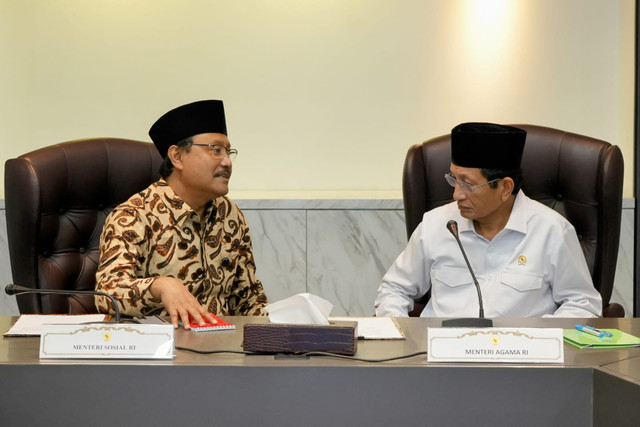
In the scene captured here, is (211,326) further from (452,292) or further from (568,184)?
(568,184)

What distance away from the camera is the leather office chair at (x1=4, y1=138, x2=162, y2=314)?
2.40 meters

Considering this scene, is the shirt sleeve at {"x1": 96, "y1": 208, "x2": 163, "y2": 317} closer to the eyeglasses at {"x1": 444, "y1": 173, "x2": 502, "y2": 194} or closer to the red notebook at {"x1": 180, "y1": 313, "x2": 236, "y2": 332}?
the red notebook at {"x1": 180, "y1": 313, "x2": 236, "y2": 332}

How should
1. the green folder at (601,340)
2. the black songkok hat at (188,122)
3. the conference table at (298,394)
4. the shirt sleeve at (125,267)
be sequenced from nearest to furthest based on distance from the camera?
the conference table at (298,394), the green folder at (601,340), the shirt sleeve at (125,267), the black songkok hat at (188,122)

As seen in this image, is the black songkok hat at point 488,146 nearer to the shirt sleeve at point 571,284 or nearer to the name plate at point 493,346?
the shirt sleeve at point 571,284

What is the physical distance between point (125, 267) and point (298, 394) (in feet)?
3.07

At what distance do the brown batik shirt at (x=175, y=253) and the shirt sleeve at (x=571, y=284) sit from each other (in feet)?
2.77

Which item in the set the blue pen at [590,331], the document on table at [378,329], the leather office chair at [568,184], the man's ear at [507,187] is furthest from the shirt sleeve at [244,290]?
the blue pen at [590,331]

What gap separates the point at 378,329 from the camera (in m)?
1.87

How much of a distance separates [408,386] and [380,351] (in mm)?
212

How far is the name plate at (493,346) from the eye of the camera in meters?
1.46

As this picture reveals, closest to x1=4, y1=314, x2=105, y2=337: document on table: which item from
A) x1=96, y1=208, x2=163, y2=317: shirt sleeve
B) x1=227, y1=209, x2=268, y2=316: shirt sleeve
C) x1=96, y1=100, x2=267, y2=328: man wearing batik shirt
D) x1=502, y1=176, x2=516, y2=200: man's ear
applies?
x1=96, y1=208, x2=163, y2=317: shirt sleeve

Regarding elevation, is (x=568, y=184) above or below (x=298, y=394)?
above

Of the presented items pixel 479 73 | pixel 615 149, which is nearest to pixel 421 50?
pixel 479 73

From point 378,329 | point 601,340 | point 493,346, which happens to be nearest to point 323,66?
point 378,329
